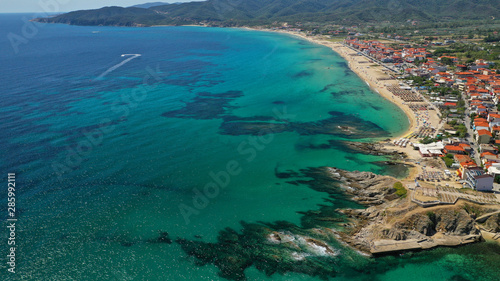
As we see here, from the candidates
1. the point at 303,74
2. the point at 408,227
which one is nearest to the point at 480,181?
the point at 408,227

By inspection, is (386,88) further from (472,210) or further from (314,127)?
(472,210)

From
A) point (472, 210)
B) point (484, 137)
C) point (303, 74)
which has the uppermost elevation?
point (303, 74)

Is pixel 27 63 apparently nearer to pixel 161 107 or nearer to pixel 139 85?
pixel 139 85

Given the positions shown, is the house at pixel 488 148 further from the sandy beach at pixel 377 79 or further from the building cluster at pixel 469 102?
the sandy beach at pixel 377 79

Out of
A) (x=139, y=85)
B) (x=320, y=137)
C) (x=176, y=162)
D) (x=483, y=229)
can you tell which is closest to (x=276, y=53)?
(x=139, y=85)

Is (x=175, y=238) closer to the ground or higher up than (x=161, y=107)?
closer to the ground
